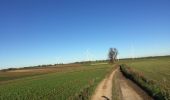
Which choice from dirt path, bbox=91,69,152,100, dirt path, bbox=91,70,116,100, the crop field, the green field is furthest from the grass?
the crop field

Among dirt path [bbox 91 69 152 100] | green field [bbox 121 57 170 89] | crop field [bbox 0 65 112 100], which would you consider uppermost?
green field [bbox 121 57 170 89]

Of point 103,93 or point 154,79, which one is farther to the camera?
point 154,79

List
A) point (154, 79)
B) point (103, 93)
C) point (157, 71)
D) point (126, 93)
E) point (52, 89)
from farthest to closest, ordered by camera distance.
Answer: point (157, 71) → point (154, 79) → point (52, 89) → point (103, 93) → point (126, 93)

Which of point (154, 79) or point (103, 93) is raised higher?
point (154, 79)

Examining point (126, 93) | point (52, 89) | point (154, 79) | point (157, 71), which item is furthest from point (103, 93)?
point (157, 71)

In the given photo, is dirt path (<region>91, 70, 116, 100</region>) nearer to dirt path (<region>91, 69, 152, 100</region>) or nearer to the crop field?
dirt path (<region>91, 69, 152, 100</region>)

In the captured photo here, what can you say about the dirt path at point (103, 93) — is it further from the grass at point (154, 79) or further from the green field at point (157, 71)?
the green field at point (157, 71)

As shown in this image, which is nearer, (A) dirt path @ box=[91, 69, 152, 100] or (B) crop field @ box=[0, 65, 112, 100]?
(A) dirt path @ box=[91, 69, 152, 100]

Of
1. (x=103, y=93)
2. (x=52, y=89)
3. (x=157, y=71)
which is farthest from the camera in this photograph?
(x=157, y=71)

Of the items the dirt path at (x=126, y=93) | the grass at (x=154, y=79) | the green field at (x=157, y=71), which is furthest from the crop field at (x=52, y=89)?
the green field at (x=157, y=71)

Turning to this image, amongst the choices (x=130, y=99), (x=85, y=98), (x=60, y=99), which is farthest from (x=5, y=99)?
(x=130, y=99)

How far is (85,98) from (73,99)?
1.15m

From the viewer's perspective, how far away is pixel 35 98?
25.6 meters

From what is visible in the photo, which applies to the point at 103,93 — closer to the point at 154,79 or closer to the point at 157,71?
the point at 154,79
